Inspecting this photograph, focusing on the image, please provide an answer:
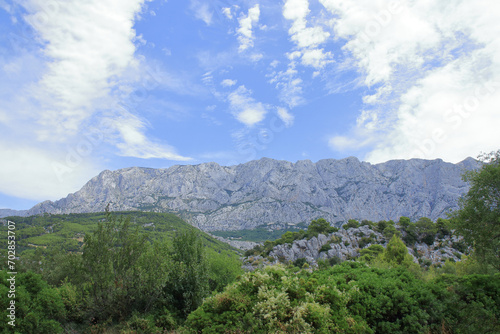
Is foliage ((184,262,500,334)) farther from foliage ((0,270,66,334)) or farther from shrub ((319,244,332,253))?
shrub ((319,244,332,253))

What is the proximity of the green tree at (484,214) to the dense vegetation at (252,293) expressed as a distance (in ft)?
0.20

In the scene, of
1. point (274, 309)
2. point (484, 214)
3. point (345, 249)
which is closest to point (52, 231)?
point (345, 249)

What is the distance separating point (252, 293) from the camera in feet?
31.5

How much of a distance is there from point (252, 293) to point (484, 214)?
1714 centimetres

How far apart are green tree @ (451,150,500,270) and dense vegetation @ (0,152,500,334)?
6 cm

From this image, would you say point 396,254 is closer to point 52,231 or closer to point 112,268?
point 112,268

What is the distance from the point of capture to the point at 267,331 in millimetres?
7758

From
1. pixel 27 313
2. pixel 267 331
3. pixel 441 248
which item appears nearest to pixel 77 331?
pixel 27 313

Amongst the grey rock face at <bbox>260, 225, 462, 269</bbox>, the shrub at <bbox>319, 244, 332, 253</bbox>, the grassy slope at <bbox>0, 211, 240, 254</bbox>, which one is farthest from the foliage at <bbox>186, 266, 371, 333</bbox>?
the grassy slope at <bbox>0, 211, 240, 254</bbox>

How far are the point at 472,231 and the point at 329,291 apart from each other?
14513 mm

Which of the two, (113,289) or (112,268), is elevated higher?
(112,268)

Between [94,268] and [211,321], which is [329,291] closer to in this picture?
[211,321]

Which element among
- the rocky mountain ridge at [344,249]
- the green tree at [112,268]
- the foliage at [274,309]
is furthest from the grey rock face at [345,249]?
the foliage at [274,309]

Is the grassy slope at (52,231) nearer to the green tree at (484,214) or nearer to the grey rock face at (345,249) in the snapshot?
the grey rock face at (345,249)
